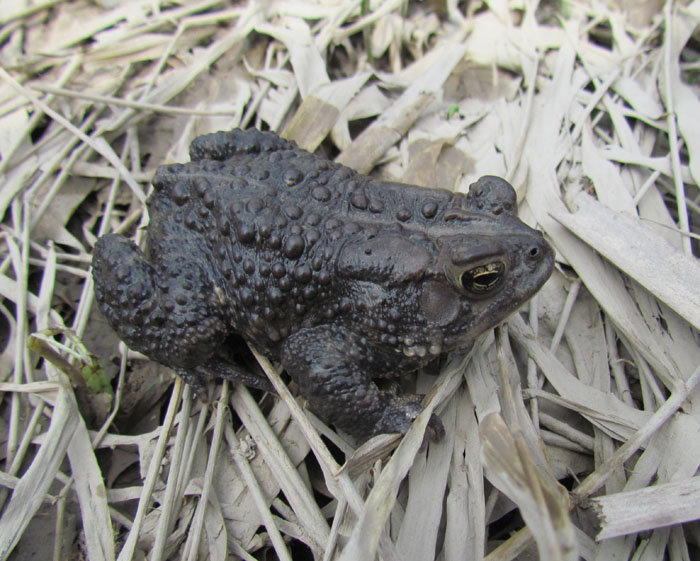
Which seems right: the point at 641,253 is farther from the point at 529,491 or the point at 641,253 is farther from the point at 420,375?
the point at 529,491

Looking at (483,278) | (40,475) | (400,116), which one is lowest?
(40,475)

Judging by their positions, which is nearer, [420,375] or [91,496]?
[91,496]

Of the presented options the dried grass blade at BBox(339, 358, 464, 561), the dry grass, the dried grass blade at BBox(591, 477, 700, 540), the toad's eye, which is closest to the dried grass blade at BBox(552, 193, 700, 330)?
the dry grass

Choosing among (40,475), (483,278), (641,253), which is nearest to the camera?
(483,278)

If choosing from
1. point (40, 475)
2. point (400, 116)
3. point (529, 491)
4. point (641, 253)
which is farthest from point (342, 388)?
point (400, 116)

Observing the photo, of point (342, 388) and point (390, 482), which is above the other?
point (342, 388)

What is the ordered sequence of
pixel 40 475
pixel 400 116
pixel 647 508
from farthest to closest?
1. pixel 400 116
2. pixel 40 475
3. pixel 647 508

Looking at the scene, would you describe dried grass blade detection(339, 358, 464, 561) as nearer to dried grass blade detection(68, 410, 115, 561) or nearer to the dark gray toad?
the dark gray toad

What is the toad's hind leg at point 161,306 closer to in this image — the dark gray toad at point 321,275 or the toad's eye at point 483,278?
the dark gray toad at point 321,275

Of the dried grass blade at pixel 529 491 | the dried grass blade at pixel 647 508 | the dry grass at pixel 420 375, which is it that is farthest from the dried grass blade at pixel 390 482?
the dried grass blade at pixel 647 508
